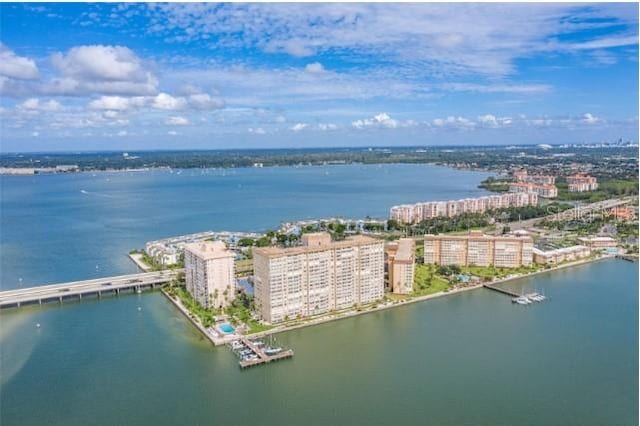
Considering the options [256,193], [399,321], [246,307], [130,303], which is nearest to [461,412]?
[399,321]

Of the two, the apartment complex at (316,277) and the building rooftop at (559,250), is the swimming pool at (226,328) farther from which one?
the building rooftop at (559,250)

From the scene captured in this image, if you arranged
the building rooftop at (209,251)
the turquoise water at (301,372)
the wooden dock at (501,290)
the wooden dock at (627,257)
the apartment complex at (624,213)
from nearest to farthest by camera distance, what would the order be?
the turquoise water at (301,372)
the building rooftop at (209,251)
the wooden dock at (501,290)
the wooden dock at (627,257)
the apartment complex at (624,213)

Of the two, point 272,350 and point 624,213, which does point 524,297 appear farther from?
point 624,213

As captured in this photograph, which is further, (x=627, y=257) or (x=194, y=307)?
(x=627, y=257)

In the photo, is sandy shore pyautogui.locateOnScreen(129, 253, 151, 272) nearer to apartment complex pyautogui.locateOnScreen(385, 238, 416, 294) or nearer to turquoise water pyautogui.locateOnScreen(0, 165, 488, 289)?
turquoise water pyautogui.locateOnScreen(0, 165, 488, 289)

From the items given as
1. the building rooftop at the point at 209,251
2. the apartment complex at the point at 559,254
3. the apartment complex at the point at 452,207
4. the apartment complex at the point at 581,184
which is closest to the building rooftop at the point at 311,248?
the building rooftop at the point at 209,251

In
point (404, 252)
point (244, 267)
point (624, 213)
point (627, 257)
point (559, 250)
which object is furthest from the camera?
point (624, 213)

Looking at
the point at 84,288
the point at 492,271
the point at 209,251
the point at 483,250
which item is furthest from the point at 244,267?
the point at 492,271
